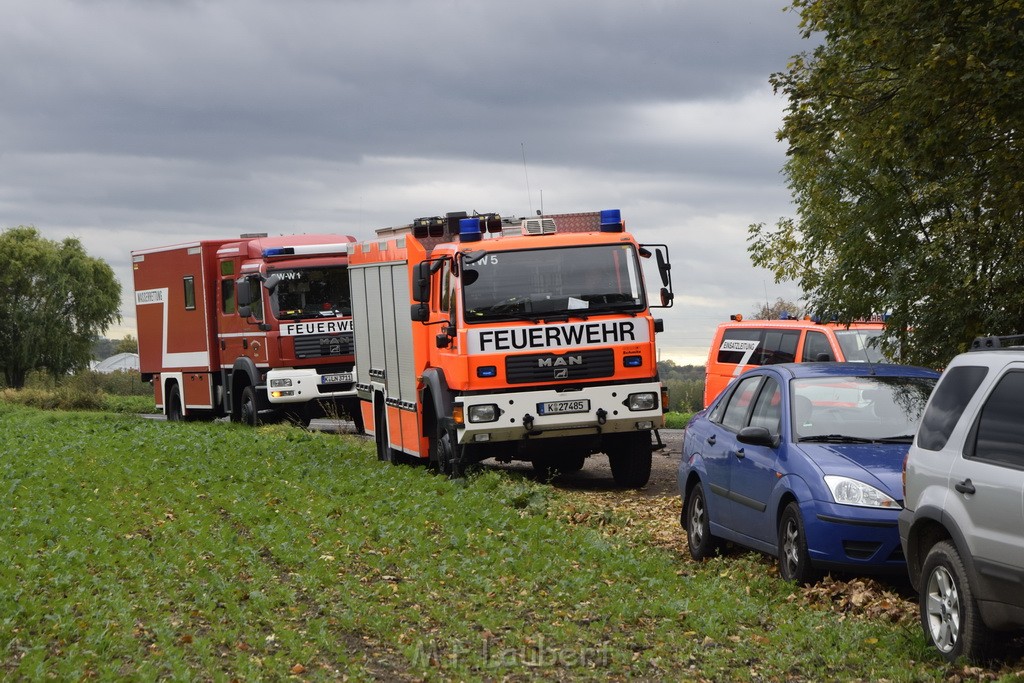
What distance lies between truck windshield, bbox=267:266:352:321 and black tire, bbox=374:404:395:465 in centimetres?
578

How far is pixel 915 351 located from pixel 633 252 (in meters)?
3.44

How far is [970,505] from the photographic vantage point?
7.09 meters

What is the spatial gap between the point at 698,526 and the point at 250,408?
17.1m

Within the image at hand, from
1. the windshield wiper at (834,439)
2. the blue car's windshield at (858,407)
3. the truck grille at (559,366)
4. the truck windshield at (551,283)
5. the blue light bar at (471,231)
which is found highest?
the blue light bar at (471,231)

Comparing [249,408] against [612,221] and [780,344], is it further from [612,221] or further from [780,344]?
[612,221]

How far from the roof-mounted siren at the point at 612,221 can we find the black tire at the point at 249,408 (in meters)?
11.8

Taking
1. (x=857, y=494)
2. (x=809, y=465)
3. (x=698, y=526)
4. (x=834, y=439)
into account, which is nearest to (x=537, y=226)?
(x=698, y=526)

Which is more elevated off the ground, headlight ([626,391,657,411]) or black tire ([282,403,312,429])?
headlight ([626,391,657,411])

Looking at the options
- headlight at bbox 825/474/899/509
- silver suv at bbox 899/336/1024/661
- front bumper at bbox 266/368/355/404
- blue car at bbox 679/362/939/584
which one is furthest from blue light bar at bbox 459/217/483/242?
front bumper at bbox 266/368/355/404

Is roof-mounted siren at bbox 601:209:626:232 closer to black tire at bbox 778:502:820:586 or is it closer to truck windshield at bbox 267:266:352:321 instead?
black tire at bbox 778:502:820:586

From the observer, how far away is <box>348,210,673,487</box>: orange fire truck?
15.8 m

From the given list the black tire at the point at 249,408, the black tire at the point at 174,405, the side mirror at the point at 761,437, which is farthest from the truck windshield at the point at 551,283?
the black tire at the point at 174,405

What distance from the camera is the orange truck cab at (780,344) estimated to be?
20.1 metres

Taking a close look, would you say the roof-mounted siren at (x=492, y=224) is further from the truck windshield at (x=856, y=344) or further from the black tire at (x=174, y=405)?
the black tire at (x=174, y=405)
